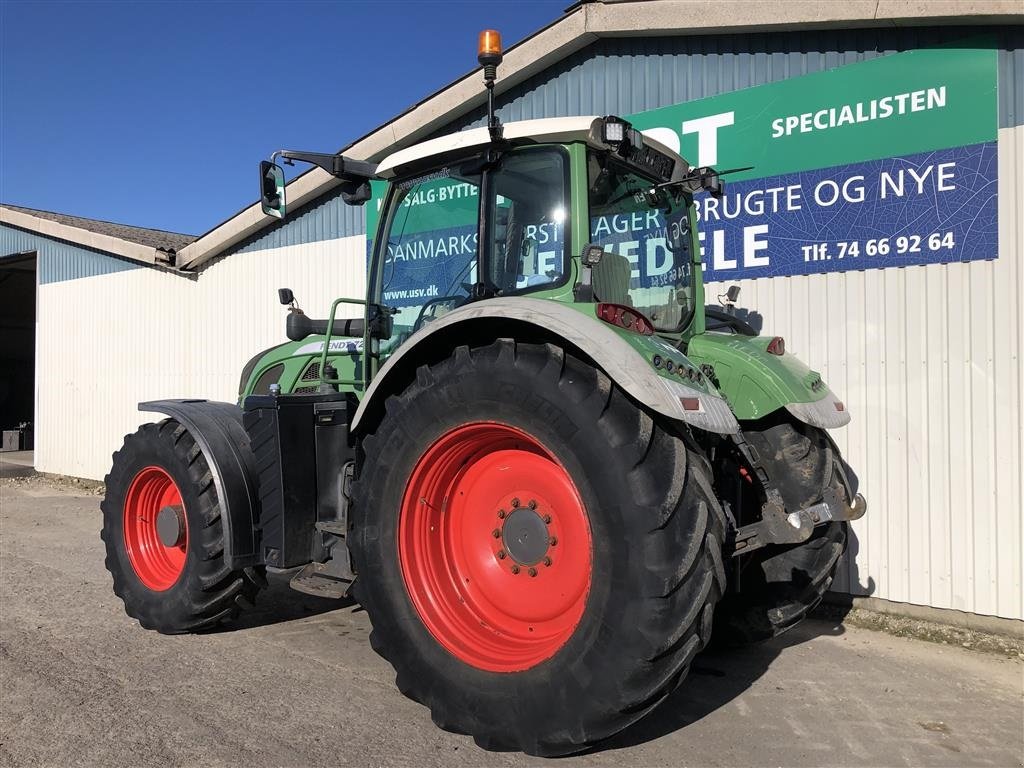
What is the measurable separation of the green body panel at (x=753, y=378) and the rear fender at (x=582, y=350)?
762 millimetres

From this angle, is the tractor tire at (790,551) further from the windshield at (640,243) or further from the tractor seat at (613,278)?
the tractor seat at (613,278)

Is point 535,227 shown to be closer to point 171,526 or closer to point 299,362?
point 299,362

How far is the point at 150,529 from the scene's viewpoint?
4.94m

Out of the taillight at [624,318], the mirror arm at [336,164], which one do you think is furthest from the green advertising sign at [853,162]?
the taillight at [624,318]

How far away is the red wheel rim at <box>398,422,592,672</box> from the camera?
3.11 meters

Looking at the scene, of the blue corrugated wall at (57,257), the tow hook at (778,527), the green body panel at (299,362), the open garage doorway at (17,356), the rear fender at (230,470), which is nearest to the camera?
A: the tow hook at (778,527)

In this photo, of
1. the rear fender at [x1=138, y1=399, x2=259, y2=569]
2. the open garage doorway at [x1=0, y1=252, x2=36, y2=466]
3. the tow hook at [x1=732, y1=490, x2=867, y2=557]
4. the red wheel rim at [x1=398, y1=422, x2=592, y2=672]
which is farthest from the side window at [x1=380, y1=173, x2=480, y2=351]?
the open garage doorway at [x1=0, y1=252, x2=36, y2=466]

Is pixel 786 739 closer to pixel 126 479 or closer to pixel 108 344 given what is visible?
pixel 126 479

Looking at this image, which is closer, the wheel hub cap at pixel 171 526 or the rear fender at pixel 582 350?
the rear fender at pixel 582 350

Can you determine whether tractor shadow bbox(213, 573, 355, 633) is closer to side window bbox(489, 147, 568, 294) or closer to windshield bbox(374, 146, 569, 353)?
windshield bbox(374, 146, 569, 353)

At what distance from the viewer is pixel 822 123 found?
215 inches

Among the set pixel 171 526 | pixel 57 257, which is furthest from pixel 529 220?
pixel 57 257

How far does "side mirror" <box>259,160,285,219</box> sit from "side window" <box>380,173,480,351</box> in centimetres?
54

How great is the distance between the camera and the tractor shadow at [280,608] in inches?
191
